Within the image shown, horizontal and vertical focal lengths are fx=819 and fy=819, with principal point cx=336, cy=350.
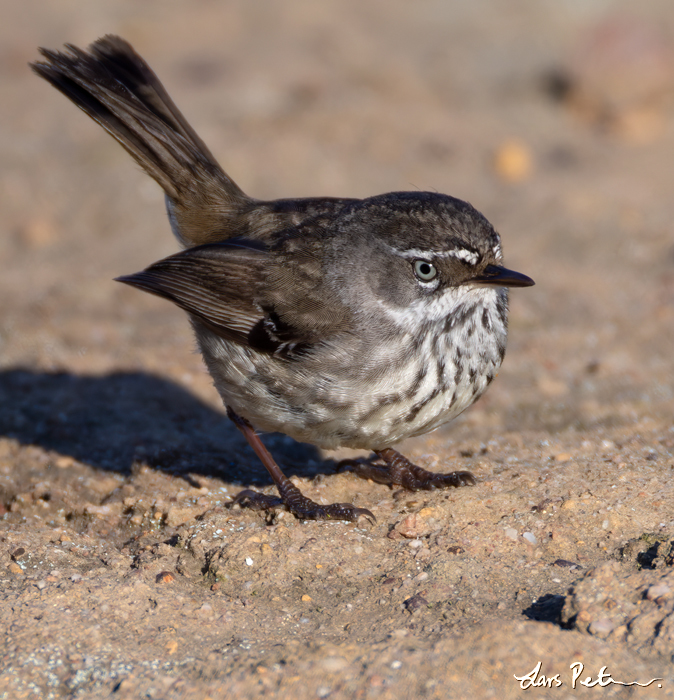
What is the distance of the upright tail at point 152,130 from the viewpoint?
5.18 metres

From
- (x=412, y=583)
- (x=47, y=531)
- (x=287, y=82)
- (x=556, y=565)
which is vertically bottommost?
(x=47, y=531)

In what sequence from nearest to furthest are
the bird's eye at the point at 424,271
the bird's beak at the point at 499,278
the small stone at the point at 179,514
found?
the bird's beak at the point at 499,278
the bird's eye at the point at 424,271
the small stone at the point at 179,514

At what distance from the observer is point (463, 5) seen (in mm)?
14742

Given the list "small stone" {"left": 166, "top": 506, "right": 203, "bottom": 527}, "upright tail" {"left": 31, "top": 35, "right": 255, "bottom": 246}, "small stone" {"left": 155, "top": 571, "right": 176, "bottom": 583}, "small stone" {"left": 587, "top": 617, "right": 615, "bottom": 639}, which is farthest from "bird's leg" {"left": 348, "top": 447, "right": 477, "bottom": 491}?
"upright tail" {"left": 31, "top": 35, "right": 255, "bottom": 246}

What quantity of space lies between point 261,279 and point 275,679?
2333mm

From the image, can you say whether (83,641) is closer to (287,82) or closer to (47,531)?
(47,531)

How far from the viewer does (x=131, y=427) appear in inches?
239

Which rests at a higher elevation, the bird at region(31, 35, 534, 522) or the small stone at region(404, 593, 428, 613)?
the bird at region(31, 35, 534, 522)

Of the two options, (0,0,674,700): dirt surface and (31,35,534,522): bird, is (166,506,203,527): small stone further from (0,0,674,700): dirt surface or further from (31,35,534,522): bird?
(31,35,534,522): bird

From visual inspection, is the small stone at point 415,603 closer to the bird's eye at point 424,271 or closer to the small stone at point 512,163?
the bird's eye at point 424,271

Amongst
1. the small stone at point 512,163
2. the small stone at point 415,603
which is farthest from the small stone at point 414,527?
the small stone at point 512,163

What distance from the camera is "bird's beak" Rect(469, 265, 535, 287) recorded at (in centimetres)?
420

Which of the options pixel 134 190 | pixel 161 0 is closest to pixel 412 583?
pixel 134 190

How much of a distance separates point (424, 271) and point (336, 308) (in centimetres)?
52
